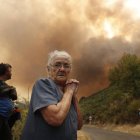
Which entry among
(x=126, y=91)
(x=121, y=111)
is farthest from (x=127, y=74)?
(x=121, y=111)

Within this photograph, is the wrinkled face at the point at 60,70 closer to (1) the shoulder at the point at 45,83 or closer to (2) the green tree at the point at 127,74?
(1) the shoulder at the point at 45,83

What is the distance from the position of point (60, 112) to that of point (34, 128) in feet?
0.89

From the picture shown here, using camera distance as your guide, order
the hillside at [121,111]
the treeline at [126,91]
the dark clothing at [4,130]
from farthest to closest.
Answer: the treeline at [126,91], the hillside at [121,111], the dark clothing at [4,130]

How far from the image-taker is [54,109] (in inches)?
160

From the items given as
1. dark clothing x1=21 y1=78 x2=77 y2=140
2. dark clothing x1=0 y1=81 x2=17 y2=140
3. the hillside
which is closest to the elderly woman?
dark clothing x1=21 y1=78 x2=77 y2=140

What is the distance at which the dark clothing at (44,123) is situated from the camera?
13.4 ft

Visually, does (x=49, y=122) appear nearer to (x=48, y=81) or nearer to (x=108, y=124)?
(x=48, y=81)

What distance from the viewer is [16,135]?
12875 mm

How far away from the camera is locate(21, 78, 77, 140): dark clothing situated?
409 centimetres

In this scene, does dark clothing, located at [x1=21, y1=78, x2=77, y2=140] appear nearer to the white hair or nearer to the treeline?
the white hair

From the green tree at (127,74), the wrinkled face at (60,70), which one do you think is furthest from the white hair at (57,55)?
the green tree at (127,74)

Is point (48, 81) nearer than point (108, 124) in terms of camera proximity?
Yes

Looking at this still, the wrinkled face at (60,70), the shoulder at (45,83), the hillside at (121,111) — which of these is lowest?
the shoulder at (45,83)

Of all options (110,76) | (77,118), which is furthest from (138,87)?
(77,118)
